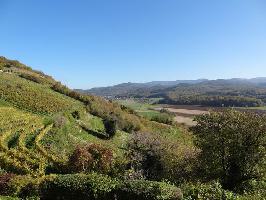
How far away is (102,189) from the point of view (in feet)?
85.2

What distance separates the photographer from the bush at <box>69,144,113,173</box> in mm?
35250

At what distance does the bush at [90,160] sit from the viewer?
35.2m

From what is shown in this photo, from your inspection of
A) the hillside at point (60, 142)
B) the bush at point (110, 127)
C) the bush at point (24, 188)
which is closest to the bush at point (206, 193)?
the hillside at point (60, 142)

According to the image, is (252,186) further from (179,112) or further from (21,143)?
(179,112)

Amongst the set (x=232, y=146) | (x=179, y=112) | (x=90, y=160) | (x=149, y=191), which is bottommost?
(x=179, y=112)

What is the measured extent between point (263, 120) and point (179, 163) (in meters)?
8.13

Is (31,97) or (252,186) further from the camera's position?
(31,97)

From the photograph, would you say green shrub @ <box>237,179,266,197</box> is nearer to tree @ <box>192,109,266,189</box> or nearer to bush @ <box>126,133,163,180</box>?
tree @ <box>192,109,266,189</box>

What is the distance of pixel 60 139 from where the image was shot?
4684 centimetres

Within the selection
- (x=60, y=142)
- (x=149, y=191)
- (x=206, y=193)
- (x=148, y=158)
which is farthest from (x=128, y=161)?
(x=206, y=193)

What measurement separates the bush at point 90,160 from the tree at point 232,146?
813cm

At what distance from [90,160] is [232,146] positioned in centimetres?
1185

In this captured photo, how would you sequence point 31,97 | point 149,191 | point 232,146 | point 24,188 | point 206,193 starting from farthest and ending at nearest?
point 31,97 < point 232,146 < point 24,188 < point 149,191 < point 206,193

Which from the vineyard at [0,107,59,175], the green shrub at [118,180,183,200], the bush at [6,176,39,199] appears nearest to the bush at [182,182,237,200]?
the green shrub at [118,180,183,200]
